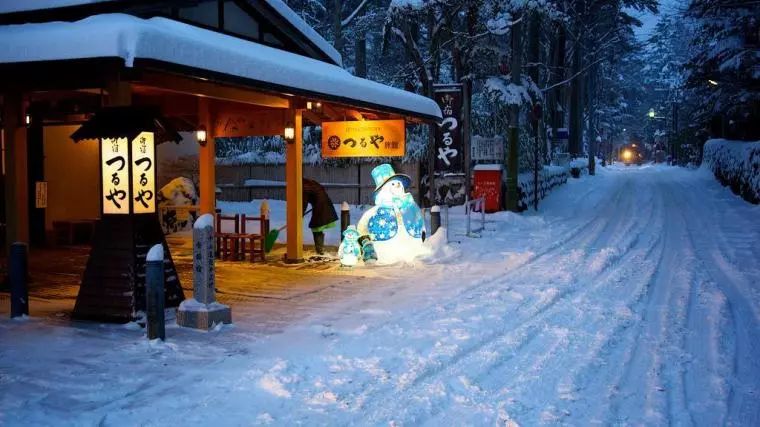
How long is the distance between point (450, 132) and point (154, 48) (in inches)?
523

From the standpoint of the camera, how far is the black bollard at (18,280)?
27.2 feet

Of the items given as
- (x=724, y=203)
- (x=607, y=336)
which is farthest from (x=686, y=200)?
(x=607, y=336)

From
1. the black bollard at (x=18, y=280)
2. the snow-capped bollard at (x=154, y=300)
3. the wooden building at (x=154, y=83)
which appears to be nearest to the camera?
the snow-capped bollard at (x=154, y=300)

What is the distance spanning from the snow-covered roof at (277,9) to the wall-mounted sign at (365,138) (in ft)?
5.93

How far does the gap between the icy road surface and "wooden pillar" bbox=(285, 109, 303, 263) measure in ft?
8.88

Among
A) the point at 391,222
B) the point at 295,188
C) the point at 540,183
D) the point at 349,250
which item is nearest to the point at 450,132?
the point at 391,222

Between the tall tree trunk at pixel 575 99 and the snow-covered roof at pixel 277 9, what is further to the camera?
the tall tree trunk at pixel 575 99

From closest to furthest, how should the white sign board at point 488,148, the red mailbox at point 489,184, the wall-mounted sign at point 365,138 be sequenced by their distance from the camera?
the wall-mounted sign at point 365,138, the red mailbox at point 489,184, the white sign board at point 488,148

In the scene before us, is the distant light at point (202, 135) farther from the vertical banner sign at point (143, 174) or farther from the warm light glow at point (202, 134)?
A: the vertical banner sign at point (143, 174)

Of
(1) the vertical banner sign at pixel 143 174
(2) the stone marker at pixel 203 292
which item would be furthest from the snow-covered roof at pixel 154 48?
(2) the stone marker at pixel 203 292

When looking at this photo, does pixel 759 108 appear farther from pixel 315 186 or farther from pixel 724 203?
pixel 315 186

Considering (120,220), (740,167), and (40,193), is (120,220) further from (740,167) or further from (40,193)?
(740,167)

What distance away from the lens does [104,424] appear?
5.03m

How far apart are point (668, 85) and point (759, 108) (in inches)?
2507
